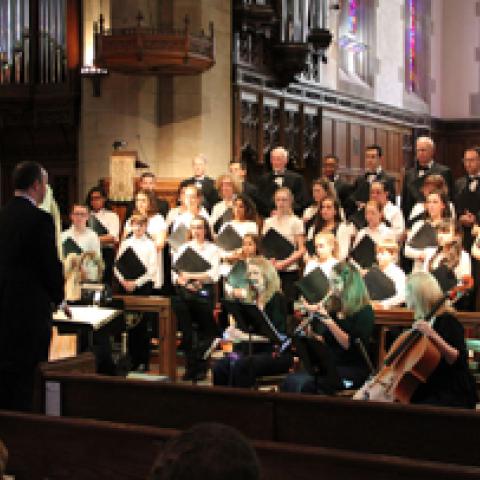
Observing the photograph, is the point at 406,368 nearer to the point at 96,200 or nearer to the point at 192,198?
the point at 192,198

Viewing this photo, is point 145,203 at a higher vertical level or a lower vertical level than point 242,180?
Answer: lower

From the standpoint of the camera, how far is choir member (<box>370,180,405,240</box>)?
29.2 ft

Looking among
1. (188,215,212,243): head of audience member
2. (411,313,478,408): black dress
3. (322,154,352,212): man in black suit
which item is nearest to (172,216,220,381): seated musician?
(188,215,212,243): head of audience member

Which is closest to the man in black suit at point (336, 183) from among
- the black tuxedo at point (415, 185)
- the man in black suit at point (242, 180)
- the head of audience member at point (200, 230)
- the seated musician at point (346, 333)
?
the man in black suit at point (242, 180)

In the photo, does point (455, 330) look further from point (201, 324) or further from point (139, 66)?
point (139, 66)

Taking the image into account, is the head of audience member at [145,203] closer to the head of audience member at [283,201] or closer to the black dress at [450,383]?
the head of audience member at [283,201]

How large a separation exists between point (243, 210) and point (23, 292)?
450 cm

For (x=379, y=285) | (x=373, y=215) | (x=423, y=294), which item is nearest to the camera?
(x=423, y=294)

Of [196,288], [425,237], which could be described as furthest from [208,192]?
[425,237]

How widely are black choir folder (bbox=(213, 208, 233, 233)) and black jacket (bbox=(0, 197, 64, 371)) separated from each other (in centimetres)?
468

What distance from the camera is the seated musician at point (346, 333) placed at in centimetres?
595

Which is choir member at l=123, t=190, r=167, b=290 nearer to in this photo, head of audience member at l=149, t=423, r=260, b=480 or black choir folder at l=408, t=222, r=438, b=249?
black choir folder at l=408, t=222, r=438, b=249

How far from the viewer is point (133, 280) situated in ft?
28.6

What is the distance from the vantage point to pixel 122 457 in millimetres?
3213
